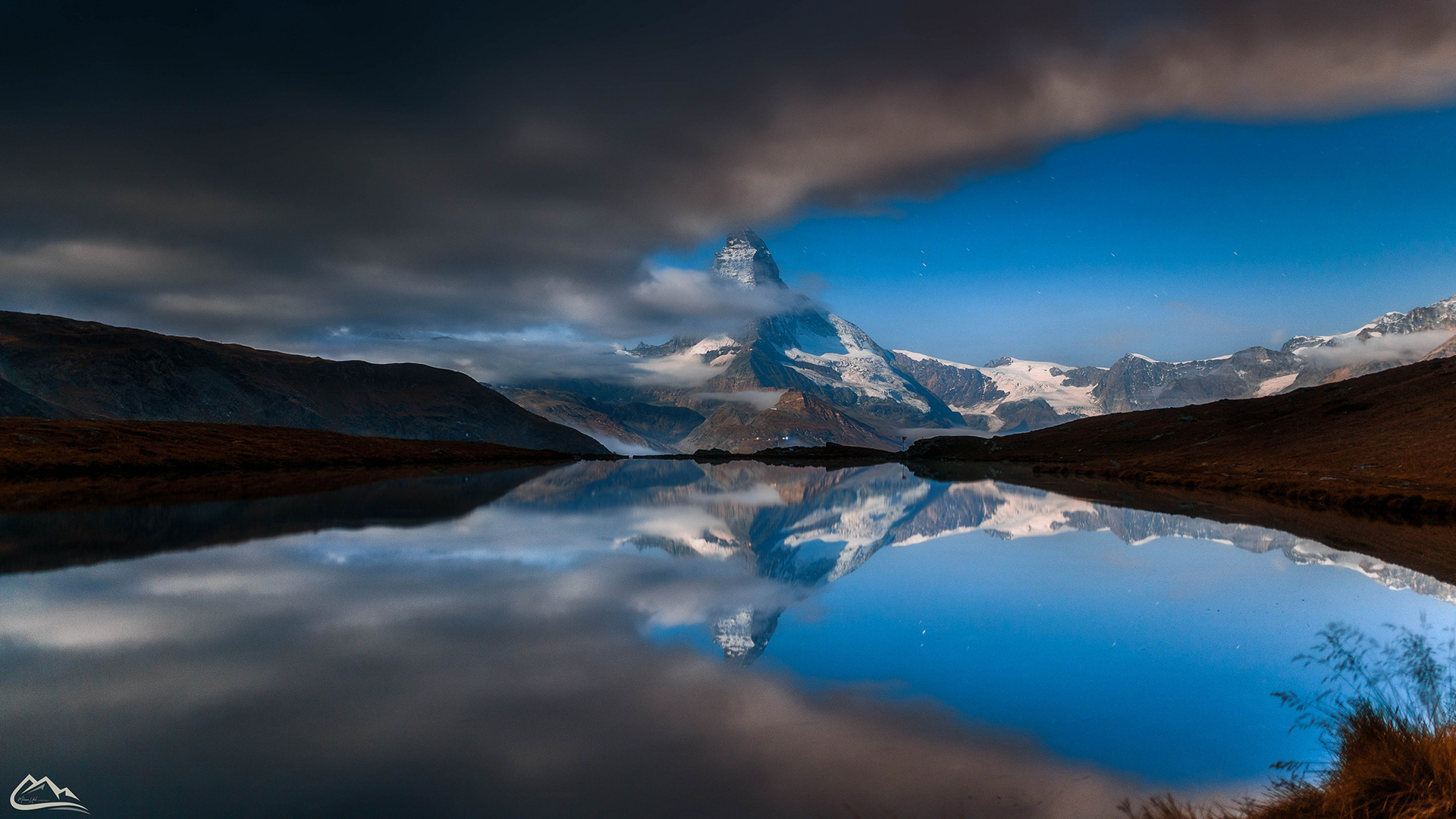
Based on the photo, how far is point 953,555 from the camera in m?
21.0

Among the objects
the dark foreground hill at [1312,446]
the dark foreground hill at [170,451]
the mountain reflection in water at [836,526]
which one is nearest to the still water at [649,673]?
the mountain reflection in water at [836,526]

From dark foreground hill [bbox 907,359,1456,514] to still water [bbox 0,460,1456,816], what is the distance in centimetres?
2490

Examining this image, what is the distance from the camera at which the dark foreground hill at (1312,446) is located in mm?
37250

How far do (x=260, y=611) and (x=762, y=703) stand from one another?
32.8 feet

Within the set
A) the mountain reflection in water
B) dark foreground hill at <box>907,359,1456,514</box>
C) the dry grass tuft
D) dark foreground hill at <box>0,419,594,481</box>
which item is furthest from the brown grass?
dark foreground hill at <box>0,419,594,481</box>

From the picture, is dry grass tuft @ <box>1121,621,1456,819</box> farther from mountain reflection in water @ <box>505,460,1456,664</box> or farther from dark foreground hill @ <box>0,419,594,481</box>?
dark foreground hill @ <box>0,419,594,481</box>

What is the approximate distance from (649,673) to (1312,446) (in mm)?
74923

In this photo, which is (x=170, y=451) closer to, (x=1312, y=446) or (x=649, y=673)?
(x=649, y=673)

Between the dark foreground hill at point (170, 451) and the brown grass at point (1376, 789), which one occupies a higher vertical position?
the dark foreground hill at point (170, 451)

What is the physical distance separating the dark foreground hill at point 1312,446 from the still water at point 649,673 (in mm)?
24903

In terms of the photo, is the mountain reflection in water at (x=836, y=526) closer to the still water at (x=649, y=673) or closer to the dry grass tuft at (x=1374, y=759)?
the still water at (x=649, y=673)

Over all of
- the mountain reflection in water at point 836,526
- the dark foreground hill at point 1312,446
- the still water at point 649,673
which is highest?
the dark foreground hill at point 1312,446

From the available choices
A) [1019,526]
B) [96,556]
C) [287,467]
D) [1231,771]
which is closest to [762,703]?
→ [1231,771]

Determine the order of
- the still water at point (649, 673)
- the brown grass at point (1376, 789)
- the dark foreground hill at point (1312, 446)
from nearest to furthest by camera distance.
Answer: the brown grass at point (1376, 789), the still water at point (649, 673), the dark foreground hill at point (1312, 446)
